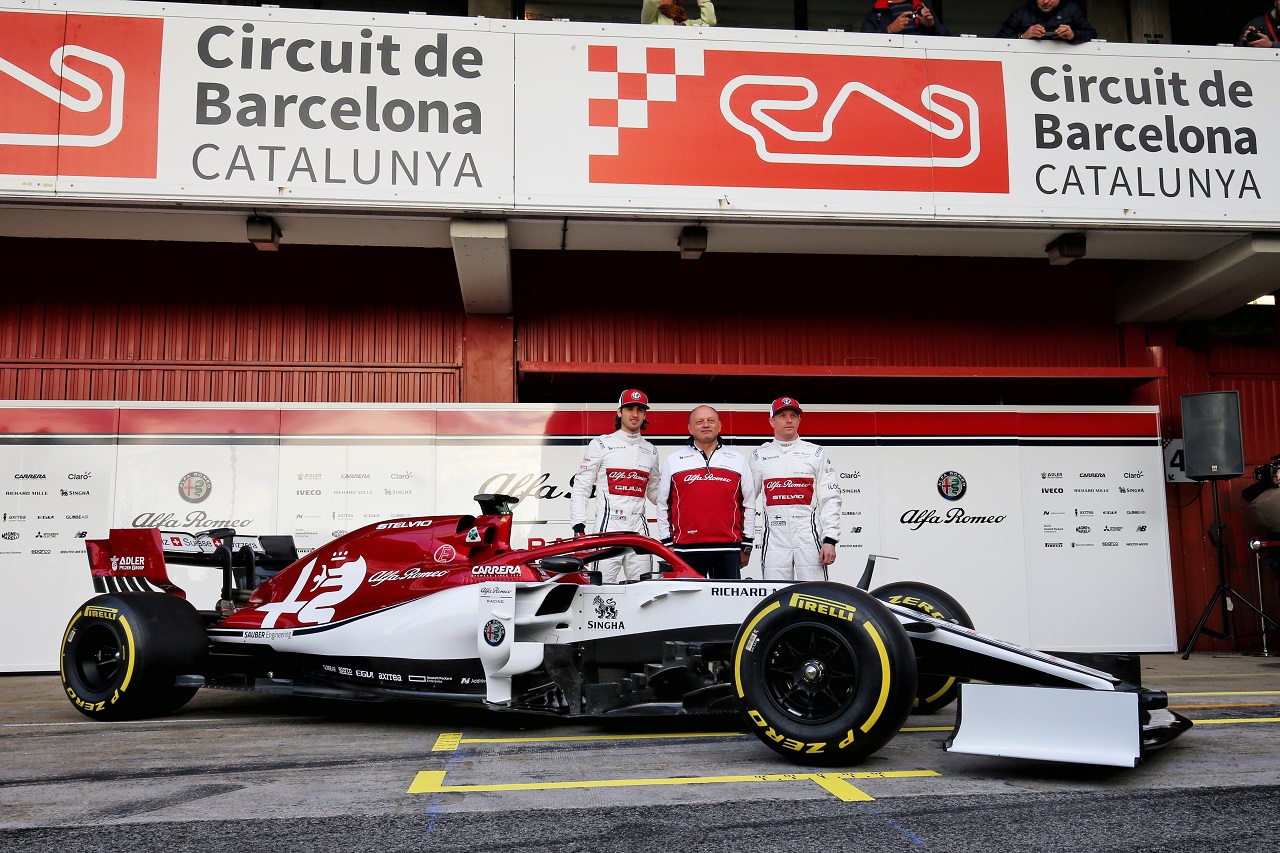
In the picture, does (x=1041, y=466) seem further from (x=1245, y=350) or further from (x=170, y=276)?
(x=170, y=276)

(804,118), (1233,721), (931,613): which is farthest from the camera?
(804,118)

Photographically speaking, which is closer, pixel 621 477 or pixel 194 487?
pixel 621 477

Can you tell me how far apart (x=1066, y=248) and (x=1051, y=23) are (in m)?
2.06

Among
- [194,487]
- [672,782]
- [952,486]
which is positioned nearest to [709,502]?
[672,782]

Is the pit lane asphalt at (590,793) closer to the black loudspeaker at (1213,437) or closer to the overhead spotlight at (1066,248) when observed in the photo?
the black loudspeaker at (1213,437)

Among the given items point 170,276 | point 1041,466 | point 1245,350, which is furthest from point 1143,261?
point 170,276

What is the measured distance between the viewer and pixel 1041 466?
10.4m

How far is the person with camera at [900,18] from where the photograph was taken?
31.8ft

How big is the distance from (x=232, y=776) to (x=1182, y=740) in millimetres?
4123

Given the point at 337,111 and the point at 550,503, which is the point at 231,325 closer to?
the point at 337,111

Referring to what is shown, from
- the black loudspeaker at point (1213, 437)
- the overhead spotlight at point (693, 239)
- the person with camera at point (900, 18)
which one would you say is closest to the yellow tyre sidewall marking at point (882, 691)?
the overhead spotlight at point (693, 239)

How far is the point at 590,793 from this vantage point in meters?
3.63

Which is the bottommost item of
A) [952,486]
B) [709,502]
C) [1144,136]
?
[709,502]

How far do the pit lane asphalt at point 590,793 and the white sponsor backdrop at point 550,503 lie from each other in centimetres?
413
